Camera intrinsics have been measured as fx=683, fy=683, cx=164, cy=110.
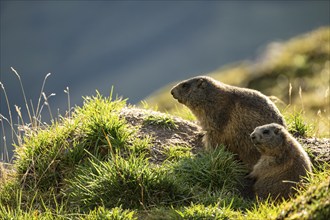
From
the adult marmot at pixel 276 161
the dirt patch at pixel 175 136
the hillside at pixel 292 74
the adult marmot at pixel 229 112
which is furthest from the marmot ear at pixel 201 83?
the hillside at pixel 292 74

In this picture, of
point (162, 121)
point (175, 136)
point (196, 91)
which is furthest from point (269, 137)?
point (162, 121)

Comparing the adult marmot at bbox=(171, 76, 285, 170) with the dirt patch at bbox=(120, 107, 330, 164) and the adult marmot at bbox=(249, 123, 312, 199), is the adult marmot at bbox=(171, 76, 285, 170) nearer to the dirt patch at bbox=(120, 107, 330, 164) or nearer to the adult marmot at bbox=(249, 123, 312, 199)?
the dirt patch at bbox=(120, 107, 330, 164)

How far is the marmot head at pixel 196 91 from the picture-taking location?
11.5 meters

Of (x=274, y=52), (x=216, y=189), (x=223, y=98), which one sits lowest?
(x=274, y=52)

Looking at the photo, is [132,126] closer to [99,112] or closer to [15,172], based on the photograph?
[99,112]

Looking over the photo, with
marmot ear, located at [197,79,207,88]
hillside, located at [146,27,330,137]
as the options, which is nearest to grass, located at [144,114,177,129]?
marmot ear, located at [197,79,207,88]

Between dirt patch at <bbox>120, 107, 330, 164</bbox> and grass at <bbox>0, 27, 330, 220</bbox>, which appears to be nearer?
grass at <bbox>0, 27, 330, 220</bbox>

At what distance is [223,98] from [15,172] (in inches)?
140

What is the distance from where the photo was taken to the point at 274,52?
3328cm

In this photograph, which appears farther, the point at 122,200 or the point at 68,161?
the point at 68,161

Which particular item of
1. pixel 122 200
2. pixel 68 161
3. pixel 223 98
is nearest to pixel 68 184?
pixel 68 161

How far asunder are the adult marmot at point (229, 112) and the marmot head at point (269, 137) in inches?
34.9

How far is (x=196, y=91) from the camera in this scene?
11586 mm

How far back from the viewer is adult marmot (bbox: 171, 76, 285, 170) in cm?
1081
